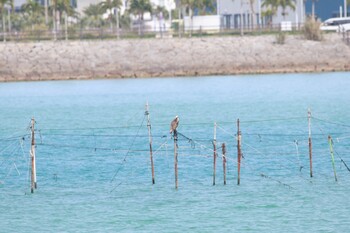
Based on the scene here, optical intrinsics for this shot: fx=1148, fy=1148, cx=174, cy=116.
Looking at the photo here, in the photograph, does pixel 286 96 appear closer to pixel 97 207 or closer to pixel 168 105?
pixel 168 105

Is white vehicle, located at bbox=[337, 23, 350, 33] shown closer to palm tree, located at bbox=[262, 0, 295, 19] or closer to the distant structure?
palm tree, located at bbox=[262, 0, 295, 19]

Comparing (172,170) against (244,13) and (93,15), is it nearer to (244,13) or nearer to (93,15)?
(244,13)

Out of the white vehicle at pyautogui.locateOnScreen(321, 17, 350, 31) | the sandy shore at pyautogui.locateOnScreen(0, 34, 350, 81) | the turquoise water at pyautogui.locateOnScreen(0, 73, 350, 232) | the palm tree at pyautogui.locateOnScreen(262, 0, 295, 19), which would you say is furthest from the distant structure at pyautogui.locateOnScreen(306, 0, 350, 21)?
the turquoise water at pyautogui.locateOnScreen(0, 73, 350, 232)

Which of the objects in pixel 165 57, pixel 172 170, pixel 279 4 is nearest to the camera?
pixel 172 170

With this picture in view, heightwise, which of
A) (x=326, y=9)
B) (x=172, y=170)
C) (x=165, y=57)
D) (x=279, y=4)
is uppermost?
(x=279, y=4)

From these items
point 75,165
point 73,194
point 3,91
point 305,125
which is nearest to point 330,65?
point 3,91

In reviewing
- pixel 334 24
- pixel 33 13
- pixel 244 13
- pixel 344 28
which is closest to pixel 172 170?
pixel 344 28

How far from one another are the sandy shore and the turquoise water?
83.1 ft

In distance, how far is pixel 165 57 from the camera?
4724 inches

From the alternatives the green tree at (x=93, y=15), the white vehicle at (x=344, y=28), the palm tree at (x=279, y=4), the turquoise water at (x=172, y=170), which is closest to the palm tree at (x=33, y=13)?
the green tree at (x=93, y=15)

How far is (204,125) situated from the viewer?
7244 cm

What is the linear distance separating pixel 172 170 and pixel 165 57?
69.8m

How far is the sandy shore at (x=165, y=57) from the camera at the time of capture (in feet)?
394

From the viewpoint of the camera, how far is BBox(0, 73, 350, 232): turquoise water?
3988 cm
